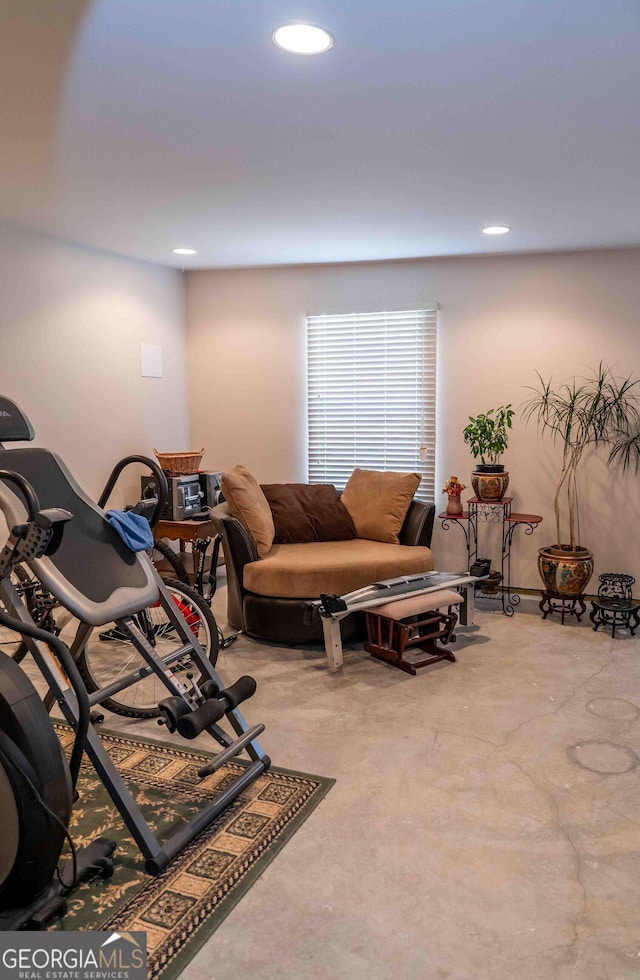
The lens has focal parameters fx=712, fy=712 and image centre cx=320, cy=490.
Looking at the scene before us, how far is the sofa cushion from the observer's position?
4.06 m

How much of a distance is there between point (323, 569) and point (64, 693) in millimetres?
2056

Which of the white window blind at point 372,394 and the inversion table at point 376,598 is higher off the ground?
the white window blind at point 372,394

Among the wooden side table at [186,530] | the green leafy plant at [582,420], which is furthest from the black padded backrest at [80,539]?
the green leafy plant at [582,420]

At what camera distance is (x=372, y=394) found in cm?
568

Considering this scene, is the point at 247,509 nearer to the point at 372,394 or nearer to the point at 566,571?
the point at 372,394

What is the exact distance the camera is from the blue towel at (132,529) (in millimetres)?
2625

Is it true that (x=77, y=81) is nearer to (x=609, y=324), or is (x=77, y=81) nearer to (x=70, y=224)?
(x=70, y=224)

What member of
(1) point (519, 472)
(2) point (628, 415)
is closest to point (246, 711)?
(1) point (519, 472)

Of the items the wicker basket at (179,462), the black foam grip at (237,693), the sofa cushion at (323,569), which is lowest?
the black foam grip at (237,693)

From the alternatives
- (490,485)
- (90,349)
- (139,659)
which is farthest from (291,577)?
(90,349)

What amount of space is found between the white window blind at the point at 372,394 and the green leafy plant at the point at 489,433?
1.73 feet

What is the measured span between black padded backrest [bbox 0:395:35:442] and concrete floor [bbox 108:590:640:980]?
1.38m

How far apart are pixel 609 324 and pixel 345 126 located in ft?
9.93

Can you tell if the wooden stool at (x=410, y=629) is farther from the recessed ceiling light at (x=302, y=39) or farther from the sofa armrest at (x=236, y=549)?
the recessed ceiling light at (x=302, y=39)
